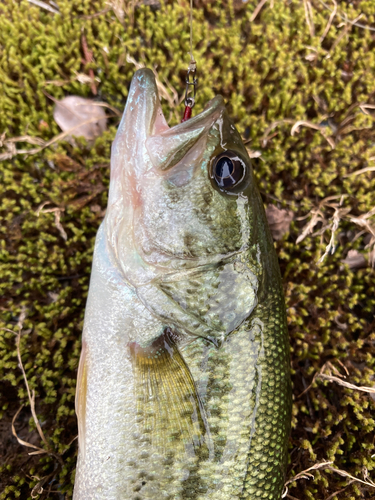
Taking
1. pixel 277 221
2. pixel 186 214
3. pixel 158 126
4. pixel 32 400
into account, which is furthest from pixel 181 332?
pixel 277 221

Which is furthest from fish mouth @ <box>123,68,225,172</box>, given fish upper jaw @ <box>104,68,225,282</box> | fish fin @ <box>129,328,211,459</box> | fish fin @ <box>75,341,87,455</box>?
fish fin @ <box>75,341,87,455</box>

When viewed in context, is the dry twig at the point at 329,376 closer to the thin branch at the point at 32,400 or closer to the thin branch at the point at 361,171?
the thin branch at the point at 361,171

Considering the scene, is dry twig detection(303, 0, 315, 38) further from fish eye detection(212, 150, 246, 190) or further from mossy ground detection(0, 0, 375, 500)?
fish eye detection(212, 150, 246, 190)

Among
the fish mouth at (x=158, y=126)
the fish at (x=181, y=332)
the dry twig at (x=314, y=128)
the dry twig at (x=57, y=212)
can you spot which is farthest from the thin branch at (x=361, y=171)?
the dry twig at (x=57, y=212)

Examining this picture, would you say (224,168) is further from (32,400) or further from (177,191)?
(32,400)

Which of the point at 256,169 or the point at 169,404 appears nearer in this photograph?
the point at 169,404

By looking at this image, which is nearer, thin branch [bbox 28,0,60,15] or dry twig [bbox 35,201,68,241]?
dry twig [bbox 35,201,68,241]

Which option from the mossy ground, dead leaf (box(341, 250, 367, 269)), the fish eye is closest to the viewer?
the fish eye
